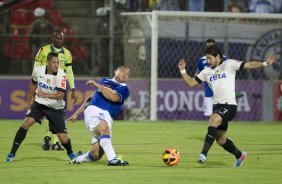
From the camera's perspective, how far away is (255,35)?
26.7 metres

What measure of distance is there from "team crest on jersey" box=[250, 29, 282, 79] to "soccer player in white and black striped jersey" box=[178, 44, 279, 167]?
12.3 m

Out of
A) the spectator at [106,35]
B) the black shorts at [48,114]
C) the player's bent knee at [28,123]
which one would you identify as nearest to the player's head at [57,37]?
the black shorts at [48,114]

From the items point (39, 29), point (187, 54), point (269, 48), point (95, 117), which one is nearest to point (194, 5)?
point (187, 54)

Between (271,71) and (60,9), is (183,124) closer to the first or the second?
(271,71)

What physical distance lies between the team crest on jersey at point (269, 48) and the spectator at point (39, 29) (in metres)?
6.38

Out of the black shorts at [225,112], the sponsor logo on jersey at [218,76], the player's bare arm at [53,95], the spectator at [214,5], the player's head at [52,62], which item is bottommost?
the black shorts at [225,112]

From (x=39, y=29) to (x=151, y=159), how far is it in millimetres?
12091

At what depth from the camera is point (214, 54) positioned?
46.8 ft

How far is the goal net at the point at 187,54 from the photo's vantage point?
25.9 m

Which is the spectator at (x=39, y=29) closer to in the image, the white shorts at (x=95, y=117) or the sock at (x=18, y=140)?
the sock at (x=18, y=140)

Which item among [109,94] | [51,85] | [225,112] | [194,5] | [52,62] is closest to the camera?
[109,94]

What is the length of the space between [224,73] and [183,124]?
34.0 ft

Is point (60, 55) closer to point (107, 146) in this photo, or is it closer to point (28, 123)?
point (28, 123)

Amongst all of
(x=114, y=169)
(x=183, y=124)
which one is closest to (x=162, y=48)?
(x=183, y=124)
